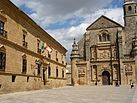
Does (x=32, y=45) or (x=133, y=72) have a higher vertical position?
(x=32, y=45)

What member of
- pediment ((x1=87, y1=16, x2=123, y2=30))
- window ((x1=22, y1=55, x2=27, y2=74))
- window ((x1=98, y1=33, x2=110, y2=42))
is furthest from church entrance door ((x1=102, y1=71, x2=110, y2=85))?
window ((x1=22, y1=55, x2=27, y2=74))

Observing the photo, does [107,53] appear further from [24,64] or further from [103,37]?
[24,64]

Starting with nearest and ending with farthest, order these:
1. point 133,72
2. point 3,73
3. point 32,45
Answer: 1. point 3,73
2. point 32,45
3. point 133,72

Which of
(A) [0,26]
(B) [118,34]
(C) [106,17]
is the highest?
(C) [106,17]

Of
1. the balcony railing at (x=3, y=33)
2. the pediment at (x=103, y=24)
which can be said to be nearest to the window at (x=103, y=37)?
the pediment at (x=103, y=24)

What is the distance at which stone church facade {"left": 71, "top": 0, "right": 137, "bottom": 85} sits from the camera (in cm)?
4688

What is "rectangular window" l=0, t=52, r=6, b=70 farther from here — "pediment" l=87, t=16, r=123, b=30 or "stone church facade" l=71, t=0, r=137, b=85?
"pediment" l=87, t=16, r=123, b=30

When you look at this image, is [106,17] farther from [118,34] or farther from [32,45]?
[32,45]

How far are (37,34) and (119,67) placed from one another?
74.5ft

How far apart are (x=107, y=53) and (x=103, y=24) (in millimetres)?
6319

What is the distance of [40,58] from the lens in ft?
99.3

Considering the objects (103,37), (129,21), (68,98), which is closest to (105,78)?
(103,37)

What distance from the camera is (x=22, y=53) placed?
79.2ft

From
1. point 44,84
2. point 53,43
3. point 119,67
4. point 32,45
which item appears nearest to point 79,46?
point 119,67
